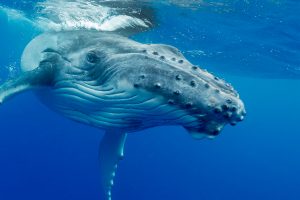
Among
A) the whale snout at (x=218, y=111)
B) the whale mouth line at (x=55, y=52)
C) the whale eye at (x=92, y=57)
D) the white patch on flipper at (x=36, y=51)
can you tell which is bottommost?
the whale snout at (x=218, y=111)

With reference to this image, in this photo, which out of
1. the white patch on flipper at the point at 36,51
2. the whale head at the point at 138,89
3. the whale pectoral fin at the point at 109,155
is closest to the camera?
the whale head at the point at 138,89

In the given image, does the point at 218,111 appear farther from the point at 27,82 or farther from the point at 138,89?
the point at 27,82

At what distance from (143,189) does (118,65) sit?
4592 cm

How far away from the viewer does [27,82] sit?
744cm

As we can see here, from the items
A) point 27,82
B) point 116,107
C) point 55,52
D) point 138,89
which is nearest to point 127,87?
point 138,89

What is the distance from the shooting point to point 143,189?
50531 mm

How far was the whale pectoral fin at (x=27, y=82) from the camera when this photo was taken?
742 centimetres

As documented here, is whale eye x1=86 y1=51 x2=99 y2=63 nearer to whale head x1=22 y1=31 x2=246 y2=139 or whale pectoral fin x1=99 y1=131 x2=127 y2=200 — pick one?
whale head x1=22 y1=31 x2=246 y2=139

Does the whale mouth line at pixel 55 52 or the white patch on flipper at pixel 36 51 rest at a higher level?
the white patch on flipper at pixel 36 51

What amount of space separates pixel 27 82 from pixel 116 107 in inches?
88.0

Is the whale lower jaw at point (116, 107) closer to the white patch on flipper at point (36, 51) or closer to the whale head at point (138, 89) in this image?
the whale head at point (138, 89)

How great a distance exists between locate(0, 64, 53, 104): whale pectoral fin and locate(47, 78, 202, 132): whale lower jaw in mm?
311

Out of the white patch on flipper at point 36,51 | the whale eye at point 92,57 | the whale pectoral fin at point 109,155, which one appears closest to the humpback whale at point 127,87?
the whale eye at point 92,57

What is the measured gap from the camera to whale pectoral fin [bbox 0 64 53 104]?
292 inches
